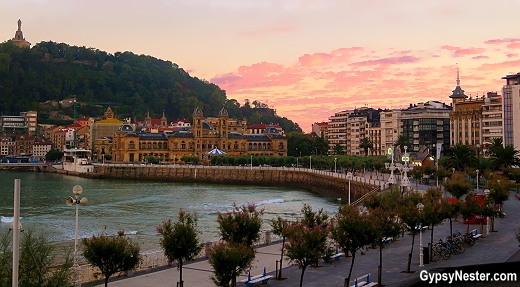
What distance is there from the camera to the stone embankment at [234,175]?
93.2 meters

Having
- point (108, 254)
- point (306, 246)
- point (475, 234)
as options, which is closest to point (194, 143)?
point (475, 234)

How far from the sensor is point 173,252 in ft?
71.1

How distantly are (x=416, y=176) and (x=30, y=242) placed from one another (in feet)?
179

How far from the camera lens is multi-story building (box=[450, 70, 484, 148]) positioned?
114938 millimetres

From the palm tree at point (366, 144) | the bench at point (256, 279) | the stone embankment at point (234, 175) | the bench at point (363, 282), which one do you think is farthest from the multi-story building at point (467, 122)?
the bench at point (256, 279)

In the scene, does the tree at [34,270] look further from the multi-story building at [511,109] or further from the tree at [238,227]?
the multi-story building at [511,109]

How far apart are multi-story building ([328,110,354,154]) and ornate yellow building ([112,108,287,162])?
24.1 metres

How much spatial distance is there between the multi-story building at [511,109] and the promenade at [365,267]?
69.3 metres

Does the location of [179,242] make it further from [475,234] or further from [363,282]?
[475,234]

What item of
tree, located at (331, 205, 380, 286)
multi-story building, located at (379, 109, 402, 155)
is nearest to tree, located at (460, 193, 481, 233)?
tree, located at (331, 205, 380, 286)

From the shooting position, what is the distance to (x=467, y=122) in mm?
117812

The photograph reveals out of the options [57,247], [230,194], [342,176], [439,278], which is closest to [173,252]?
[439,278]

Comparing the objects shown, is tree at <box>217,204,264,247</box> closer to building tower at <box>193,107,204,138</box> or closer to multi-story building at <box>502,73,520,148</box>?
multi-story building at <box>502,73,520,148</box>

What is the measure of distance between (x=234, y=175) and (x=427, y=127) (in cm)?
4545
